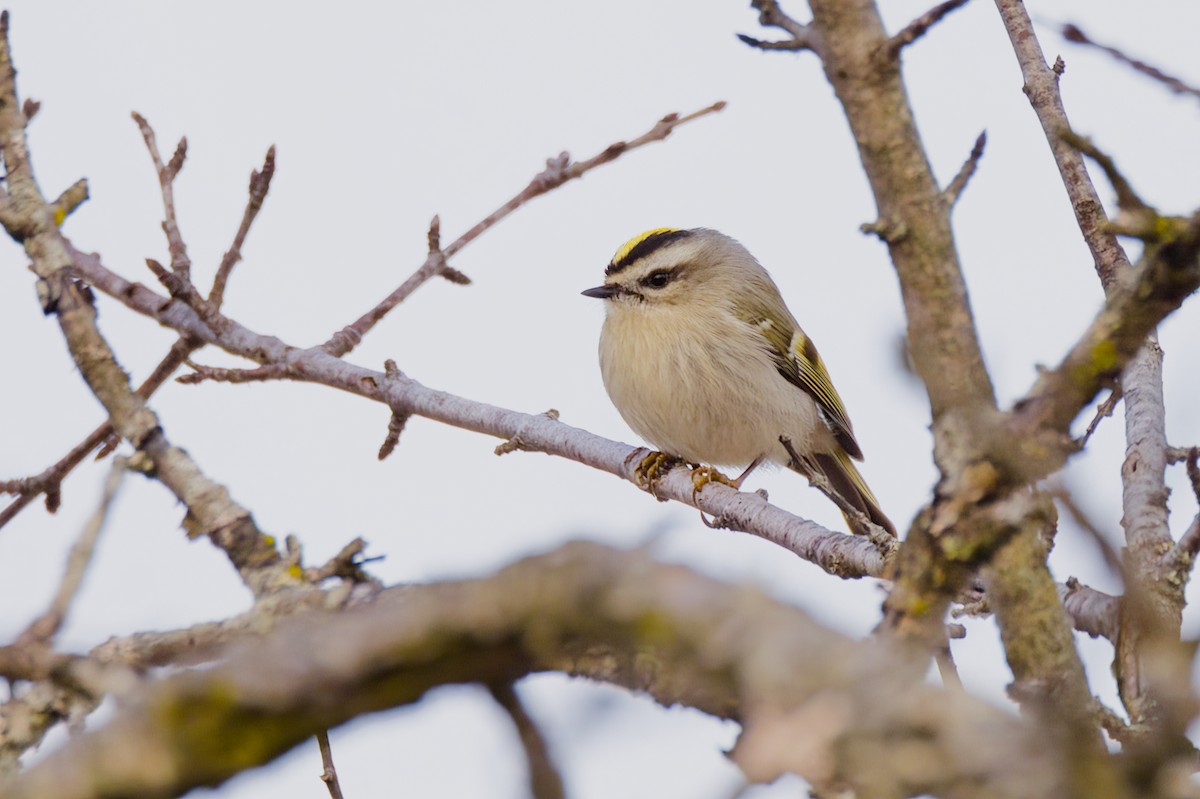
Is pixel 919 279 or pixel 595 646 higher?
pixel 919 279

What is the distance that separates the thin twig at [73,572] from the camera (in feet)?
4.87

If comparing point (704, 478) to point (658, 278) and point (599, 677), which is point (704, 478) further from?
point (599, 677)

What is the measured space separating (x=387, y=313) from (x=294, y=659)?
7.19ft

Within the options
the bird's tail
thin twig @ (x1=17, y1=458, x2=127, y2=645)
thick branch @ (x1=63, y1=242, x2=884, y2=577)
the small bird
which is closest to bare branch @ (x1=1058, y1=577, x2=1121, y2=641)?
thick branch @ (x1=63, y1=242, x2=884, y2=577)

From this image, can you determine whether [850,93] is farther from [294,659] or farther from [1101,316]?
[294,659]

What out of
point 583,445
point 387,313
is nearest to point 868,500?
point 583,445

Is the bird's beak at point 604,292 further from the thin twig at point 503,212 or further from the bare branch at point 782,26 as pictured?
the bare branch at point 782,26

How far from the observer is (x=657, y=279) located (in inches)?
207

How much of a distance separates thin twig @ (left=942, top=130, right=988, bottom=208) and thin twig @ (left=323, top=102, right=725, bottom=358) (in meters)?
1.22

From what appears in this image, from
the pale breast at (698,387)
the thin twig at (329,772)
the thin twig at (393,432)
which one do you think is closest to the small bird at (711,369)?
the pale breast at (698,387)

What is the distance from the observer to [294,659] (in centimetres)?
106

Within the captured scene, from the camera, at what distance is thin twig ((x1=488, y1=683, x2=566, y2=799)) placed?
1088mm

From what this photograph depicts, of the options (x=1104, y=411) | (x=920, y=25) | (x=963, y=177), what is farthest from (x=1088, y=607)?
(x=920, y=25)

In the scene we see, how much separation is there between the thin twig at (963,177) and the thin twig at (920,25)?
0.57 feet
